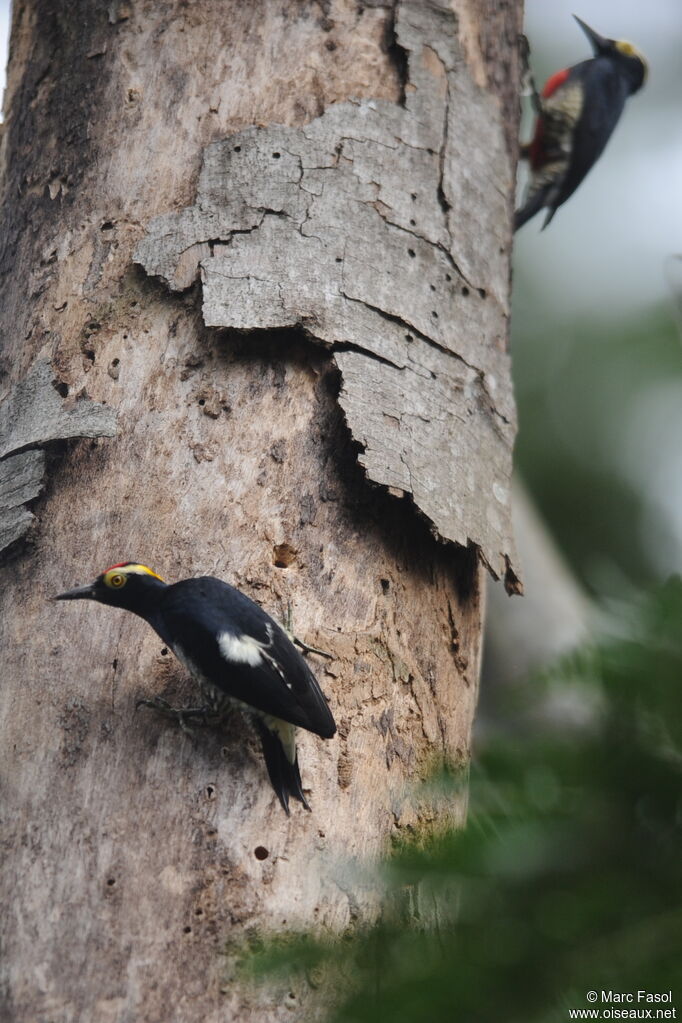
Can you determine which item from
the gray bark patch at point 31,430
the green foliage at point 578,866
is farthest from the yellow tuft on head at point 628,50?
the green foliage at point 578,866

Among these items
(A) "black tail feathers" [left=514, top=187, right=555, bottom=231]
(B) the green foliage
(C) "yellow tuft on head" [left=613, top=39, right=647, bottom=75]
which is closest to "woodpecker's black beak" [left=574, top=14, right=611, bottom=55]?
(C) "yellow tuft on head" [left=613, top=39, right=647, bottom=75]

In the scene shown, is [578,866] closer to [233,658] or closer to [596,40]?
[233,658]

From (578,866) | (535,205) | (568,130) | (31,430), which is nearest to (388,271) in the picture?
(31,430)

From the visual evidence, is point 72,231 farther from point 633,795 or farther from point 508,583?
point 633,795

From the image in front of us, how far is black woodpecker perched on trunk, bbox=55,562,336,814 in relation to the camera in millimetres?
2170

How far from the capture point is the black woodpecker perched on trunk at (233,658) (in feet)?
7.12

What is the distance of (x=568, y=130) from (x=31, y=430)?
3.75 meters

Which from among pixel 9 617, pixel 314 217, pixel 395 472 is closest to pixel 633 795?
pixel 395 472

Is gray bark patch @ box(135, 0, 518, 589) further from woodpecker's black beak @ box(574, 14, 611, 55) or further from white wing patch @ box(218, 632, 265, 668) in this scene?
woodpecker's black beak @ box(574, 14, 611, 55)

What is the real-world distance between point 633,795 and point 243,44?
2.79m

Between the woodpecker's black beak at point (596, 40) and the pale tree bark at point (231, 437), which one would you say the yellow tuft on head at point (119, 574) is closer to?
the pale tree bark at point (231, 437)

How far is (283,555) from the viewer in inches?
96.6

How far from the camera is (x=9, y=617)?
8.09 ft

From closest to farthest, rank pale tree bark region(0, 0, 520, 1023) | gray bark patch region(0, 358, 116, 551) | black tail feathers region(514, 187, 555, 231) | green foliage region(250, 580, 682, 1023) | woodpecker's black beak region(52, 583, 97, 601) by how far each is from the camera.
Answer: green foliage region(250, 580, 682, 1023) → pale tree bark region(0, 0, 520, 1023) → woodpecker's black beak region(52, 583, 97, 601) → gray bark patch region(0, 358, 116, 551) → black tail feathers region(514, 187, 555, 231)
